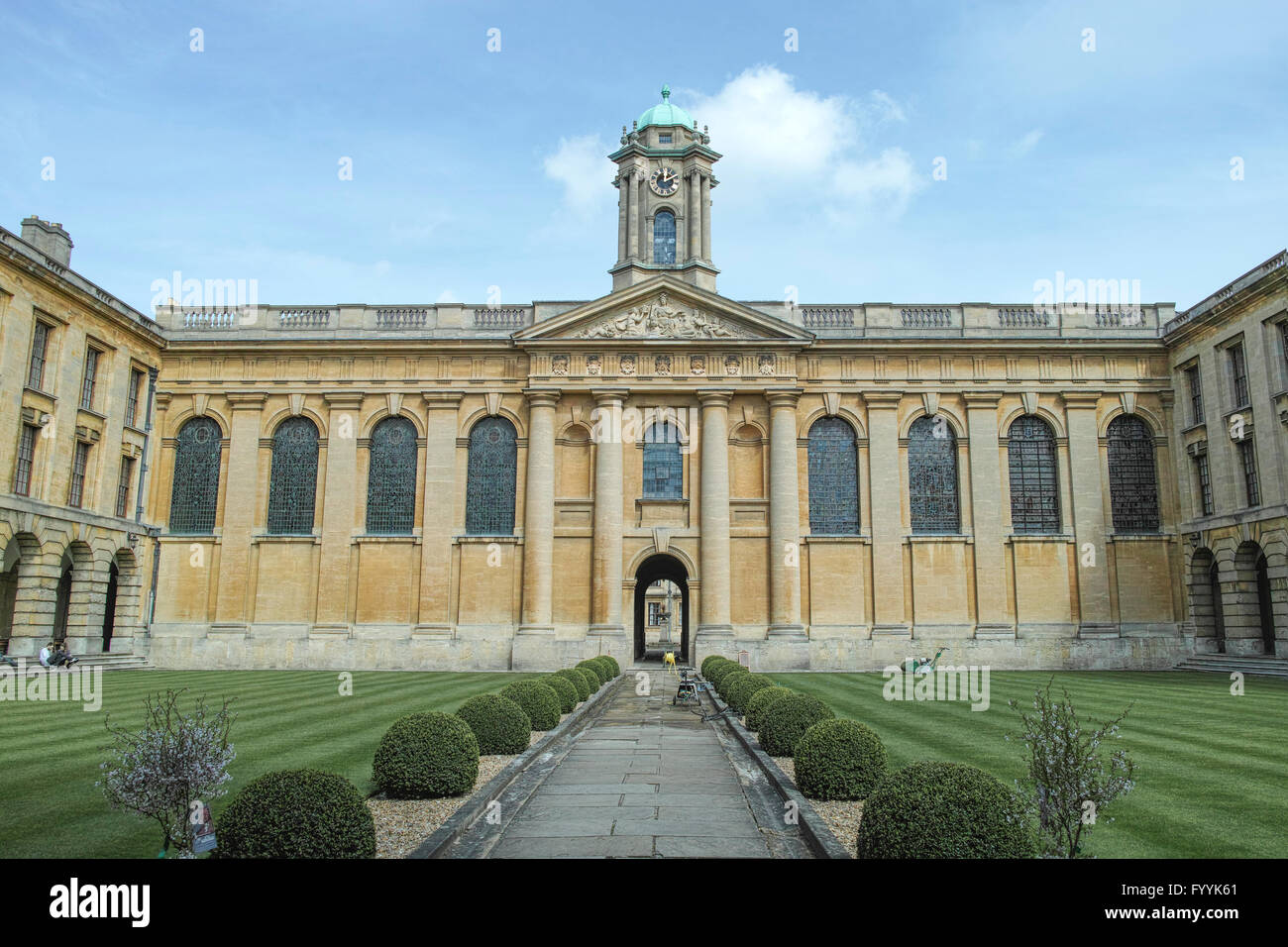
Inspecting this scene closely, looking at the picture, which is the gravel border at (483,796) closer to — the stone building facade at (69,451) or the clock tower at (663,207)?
the stone building facade at (69,451)

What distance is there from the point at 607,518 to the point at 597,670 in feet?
35.5

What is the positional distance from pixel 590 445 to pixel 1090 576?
22.1m

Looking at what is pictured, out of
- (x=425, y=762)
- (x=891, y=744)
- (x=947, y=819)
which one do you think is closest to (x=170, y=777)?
(x=425, y=762)

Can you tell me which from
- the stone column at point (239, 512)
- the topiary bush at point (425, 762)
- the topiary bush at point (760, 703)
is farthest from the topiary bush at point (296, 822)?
the stone column at point (239, 512)

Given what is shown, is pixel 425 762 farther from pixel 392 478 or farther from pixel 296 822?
pixel 392 478

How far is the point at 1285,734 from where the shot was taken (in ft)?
54.9

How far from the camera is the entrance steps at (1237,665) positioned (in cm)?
3070

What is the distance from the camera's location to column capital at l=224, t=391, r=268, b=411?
4069 centimetres

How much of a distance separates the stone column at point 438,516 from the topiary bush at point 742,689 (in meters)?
20.1

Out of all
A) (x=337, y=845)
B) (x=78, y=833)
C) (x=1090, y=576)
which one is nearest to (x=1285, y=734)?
(x=337, y=845)

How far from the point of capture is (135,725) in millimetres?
17516

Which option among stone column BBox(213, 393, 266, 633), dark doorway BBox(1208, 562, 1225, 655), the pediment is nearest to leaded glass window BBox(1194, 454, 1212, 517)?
dark doorway BBox(1208, 562, 1225, 655)

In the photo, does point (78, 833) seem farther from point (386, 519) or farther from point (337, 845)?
point (386, 519)

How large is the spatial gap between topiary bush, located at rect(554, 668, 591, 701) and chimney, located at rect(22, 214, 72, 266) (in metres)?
28.1
